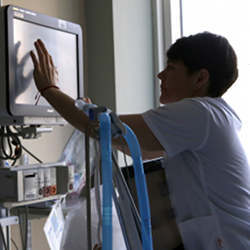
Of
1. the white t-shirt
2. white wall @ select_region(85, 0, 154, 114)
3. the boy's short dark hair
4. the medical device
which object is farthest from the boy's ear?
white wall @ select_region(85, 0, 154, 114)

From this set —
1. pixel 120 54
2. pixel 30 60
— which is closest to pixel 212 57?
pixel 30 60

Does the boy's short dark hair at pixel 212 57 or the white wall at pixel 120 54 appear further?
the white wall at pixel 120 54

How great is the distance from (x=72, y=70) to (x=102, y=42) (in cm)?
96

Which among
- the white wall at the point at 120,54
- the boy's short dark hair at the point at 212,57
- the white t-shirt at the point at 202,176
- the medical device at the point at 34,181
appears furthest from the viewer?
the white wall at the point at 120,54

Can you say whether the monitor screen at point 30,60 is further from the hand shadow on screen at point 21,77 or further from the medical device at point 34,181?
the medical device at point 34,181

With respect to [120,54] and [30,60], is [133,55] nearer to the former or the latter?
[120,54]

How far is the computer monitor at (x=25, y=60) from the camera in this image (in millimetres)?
1730

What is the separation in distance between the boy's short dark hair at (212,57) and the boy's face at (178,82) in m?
0.02

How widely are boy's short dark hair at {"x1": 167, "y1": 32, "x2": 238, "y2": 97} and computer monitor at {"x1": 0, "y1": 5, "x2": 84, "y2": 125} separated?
655 mm

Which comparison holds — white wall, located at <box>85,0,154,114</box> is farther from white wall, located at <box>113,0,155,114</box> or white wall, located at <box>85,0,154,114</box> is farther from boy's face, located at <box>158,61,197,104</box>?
boy's face, located at <box>158,61,197,104</box>

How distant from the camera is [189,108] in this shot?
1.27m

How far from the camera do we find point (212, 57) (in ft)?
4.69

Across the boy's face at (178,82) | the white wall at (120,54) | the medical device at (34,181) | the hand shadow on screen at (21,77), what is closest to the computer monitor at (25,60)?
the hand shadow on screen at (21,77)

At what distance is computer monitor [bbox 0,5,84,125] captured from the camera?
173 cm
